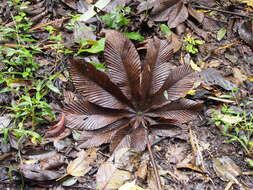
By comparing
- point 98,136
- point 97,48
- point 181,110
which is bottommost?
point 98,136

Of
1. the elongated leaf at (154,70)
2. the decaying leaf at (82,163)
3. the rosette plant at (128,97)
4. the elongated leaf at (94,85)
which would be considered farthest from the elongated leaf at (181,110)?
the decaying leaf at (82,163)

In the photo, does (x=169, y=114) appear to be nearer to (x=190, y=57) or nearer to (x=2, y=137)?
(x=190, y=57)

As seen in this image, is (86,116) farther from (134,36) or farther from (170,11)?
(170,11)

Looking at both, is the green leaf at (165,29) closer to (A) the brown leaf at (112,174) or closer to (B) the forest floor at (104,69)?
(B) the forest floor at (104,69)

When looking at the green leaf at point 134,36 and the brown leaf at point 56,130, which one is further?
the green leaf at point 134,36

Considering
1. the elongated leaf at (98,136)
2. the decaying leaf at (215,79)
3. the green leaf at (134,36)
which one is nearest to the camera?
the elongated leaf at (98,136)

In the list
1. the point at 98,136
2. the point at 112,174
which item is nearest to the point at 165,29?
the point at 98,136
